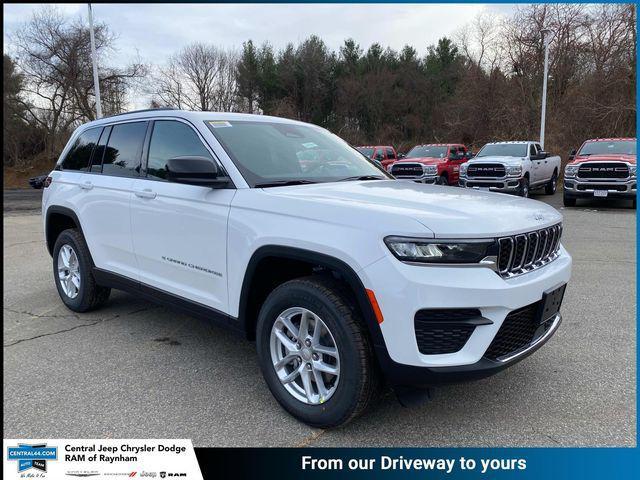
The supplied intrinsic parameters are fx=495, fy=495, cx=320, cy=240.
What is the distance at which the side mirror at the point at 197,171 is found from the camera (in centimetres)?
312

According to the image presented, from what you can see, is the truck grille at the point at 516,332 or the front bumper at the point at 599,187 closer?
the truck grille at the point at 516,332

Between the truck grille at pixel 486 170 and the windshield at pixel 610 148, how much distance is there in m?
2.45

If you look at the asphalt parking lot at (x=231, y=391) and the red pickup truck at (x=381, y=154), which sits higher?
the red pickup truck at (x=381, y=154)

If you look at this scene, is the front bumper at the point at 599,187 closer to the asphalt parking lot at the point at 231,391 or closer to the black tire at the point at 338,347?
the asphalt parking lot at the point at 231,391

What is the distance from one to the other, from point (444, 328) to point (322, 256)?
74cm

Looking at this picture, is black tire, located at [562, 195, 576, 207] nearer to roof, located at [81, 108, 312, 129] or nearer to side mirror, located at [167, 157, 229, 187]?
roof, located at [81, 108, 312, 129]

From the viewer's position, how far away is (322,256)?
2.69 m

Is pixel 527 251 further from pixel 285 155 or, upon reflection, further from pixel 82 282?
pixel 82 282

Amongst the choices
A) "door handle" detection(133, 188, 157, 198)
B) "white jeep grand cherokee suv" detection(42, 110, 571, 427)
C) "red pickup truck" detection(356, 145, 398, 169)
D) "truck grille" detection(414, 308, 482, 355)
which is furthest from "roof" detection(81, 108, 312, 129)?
"red pickup truck" detection(356, 145, 398, 169)

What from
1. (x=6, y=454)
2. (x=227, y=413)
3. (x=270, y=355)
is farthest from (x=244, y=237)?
(x=6, y=454)

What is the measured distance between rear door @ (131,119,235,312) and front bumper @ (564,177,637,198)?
43.4 ft

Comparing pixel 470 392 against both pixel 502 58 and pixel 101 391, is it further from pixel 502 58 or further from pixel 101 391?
pixel 502 58

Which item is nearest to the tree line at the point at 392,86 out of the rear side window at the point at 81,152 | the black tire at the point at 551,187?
the black tire at the point at 551,187

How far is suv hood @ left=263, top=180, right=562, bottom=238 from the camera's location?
2504 millimetres
